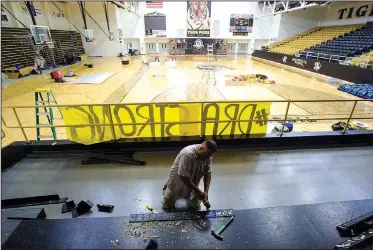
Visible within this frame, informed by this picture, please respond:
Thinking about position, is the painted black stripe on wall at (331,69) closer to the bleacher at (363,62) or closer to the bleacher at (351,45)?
the bleacher at (363,62)

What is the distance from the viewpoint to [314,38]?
971 inches

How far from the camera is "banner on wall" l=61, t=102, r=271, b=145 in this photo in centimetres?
503

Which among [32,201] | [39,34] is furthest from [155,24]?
[32,201]

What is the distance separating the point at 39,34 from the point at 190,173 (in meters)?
18.8

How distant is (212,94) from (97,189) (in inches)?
309

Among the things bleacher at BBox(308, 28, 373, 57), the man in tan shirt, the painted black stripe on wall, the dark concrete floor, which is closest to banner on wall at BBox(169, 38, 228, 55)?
the painted black stripe on wall

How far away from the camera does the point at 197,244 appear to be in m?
2.92

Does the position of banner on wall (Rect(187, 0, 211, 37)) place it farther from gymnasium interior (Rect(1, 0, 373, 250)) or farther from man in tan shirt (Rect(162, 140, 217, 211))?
man in tan shirt (Rect(162, 140, 217, 211))

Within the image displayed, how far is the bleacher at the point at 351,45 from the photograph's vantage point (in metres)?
16.6

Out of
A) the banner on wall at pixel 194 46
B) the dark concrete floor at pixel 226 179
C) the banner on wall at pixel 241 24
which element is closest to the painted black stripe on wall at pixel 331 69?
the dark concrete floor at pixel 226 179

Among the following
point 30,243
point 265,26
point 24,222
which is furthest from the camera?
point 265,26

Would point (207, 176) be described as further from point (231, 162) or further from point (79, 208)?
point (79, 208)

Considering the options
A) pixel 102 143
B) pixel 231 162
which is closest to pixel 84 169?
pixel 102 143

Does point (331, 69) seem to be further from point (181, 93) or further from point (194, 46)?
point (194, 46)
